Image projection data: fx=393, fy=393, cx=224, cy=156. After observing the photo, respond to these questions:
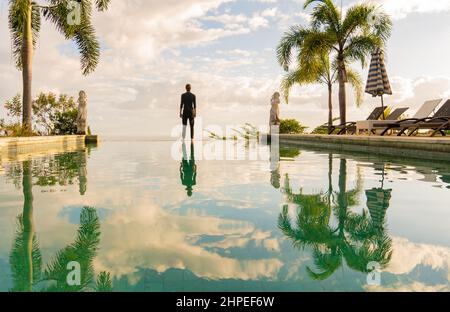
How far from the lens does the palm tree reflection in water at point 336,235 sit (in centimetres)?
242

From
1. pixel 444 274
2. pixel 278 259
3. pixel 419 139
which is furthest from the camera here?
pixel 419 139

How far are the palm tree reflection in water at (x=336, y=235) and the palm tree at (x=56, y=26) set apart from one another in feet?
49.8

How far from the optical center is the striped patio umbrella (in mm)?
19812

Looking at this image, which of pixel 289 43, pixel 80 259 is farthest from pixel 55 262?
pixel 289 43

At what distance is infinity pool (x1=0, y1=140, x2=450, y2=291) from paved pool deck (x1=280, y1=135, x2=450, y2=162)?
158 inches

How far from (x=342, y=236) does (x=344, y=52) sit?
69.6 feet

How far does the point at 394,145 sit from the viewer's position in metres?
10.6

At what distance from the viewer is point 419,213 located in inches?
146

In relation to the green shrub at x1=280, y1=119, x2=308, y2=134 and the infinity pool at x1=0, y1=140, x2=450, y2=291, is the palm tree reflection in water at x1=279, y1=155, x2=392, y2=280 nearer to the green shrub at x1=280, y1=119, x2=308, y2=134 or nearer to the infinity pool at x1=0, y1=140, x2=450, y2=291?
the infinity pool at x1=0, y1=140, x2=450, y2=291

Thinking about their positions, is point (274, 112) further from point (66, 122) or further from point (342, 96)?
point (66, 122)

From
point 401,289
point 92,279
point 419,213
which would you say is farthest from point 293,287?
point 419,213

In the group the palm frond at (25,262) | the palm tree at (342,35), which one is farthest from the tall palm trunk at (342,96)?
the palm frond at (25,262)

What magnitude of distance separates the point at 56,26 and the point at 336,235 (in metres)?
20.1

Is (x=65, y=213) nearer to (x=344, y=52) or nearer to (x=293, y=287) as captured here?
(x=293, y=287)
